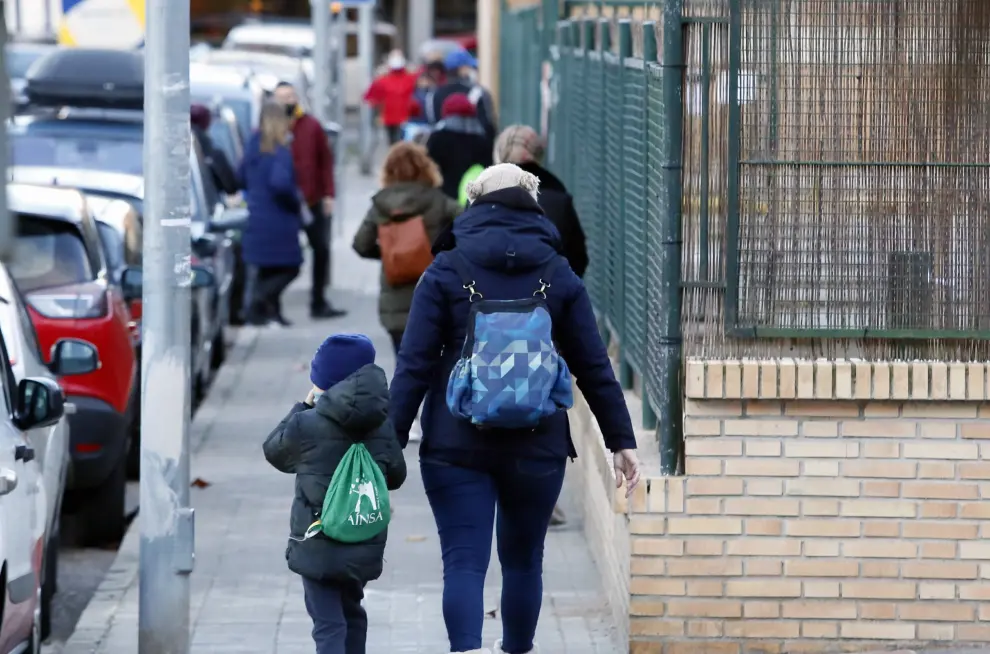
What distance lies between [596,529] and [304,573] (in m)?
2.74

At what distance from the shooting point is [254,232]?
15.4 metres

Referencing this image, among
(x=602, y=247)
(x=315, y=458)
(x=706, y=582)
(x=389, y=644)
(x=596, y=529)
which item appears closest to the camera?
(x=315, y=458)

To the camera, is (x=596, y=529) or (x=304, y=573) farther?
(x=596, y=529)

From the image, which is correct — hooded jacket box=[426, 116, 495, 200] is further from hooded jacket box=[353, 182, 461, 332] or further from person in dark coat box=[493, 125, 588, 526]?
person in dark coat box=[493, 125, 588, 526]

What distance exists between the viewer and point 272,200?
1538 cm

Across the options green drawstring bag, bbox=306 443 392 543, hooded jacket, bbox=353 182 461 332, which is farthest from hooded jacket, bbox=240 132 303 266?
green drawstring bag, bbox=306 443 392 543

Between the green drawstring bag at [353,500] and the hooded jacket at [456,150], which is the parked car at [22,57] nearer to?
the hooded jacket at [456,150]

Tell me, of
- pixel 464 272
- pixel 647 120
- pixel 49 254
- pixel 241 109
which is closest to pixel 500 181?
Answer: pixel 464 272

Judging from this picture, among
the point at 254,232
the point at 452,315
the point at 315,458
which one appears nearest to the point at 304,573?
the point at 315,458

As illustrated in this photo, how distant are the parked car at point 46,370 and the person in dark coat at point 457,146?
5.44 m

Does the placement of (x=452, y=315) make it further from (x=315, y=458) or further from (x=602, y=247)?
(x=602, y=247)

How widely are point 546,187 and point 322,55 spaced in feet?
39.6

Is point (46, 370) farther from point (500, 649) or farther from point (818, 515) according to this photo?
point (818, 515)

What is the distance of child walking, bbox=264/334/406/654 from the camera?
5578 mm
